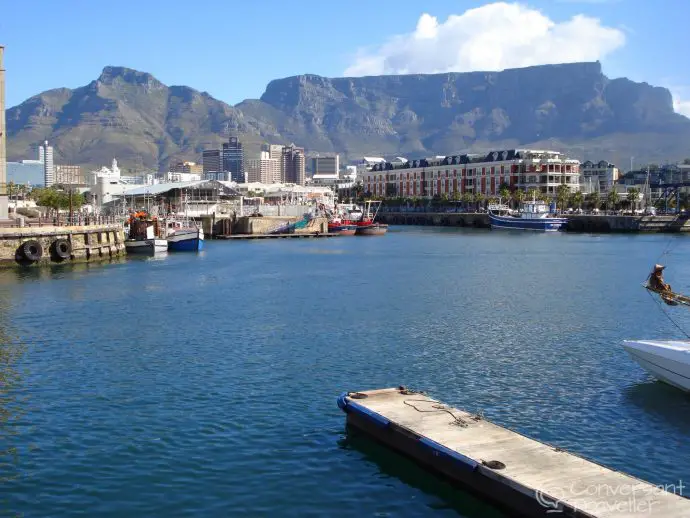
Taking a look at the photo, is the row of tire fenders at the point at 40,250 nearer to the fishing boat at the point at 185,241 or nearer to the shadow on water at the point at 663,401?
the fishing boat at the point at 185,241

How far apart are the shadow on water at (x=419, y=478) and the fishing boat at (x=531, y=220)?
143206 mm

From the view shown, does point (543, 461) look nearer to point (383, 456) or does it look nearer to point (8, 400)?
point (383, 456)

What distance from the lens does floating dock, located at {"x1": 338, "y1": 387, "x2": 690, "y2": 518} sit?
16828 millimetres

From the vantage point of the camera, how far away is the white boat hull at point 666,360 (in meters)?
28.0

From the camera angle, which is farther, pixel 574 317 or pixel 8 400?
pixel 574 317

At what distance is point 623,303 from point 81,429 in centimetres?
3886

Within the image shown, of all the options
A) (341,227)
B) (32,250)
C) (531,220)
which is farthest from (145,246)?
(531,220)

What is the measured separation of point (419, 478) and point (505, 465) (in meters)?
2.91

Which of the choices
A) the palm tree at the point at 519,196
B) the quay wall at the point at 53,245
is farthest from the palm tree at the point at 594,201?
the quay wall at the point at 53,245

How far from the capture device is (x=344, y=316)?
4669cm

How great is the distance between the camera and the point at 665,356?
28.6 meters

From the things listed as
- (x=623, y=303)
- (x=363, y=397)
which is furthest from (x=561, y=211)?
(x=363, y=397)

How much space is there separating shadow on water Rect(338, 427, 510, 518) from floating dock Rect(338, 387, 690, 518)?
246 millimetres

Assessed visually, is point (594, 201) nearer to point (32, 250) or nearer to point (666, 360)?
point (32, 250)
